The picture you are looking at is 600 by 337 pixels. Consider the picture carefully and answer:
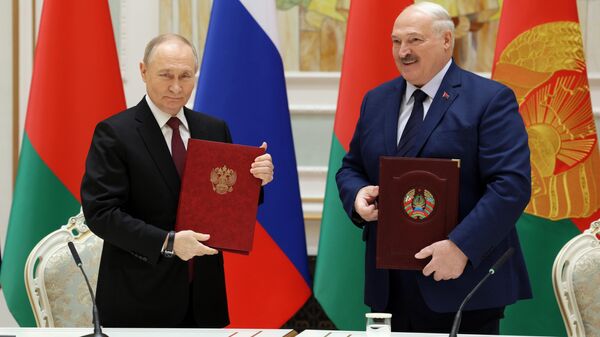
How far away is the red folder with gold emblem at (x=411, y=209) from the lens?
2465mm

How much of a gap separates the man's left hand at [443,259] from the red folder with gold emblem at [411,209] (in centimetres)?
4

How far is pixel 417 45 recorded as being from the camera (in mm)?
→ 2652

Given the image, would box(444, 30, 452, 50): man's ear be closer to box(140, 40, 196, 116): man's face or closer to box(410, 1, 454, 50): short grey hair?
box(410, 1, 454, 50): short grey hair

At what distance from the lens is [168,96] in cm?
255

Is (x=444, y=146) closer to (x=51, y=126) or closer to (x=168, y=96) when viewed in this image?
(x=168, y=96)

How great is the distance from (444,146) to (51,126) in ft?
6.31

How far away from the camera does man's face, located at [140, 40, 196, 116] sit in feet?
8.30

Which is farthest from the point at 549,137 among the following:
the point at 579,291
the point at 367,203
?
the point at 367,203

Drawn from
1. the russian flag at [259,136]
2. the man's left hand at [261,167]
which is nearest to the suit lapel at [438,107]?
the man's left hand at [261,167]

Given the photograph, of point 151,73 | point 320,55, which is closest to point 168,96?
point 151,73

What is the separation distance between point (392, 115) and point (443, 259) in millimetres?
537

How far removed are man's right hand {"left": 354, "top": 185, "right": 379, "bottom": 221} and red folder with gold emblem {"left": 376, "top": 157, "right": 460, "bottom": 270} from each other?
6 centimetres

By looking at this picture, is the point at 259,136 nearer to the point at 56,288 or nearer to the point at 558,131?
the point at 56,288

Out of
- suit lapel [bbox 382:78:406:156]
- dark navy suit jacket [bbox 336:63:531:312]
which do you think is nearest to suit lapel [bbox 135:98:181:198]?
dark navy suit jacket [bbox 336:63:531:312]
